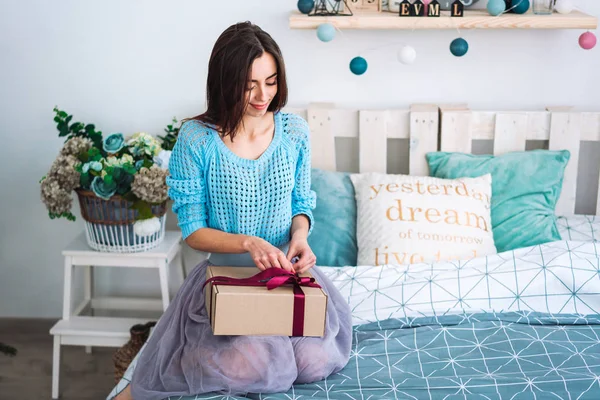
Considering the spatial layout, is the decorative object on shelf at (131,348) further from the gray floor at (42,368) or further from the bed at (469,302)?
the bed at (469,302)

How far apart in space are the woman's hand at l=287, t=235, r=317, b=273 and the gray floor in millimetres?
1181

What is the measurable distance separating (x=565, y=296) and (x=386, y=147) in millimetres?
859

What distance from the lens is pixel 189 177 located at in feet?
6.09

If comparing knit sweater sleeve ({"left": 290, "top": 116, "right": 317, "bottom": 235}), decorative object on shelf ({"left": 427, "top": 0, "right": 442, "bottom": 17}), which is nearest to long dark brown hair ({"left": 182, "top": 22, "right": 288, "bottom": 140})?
knit sweater sleeve ({"left": 290, "top": 116, "right": 317, "bottom": 235})

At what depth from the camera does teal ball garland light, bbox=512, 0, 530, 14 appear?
2420 mm

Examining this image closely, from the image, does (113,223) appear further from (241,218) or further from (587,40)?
(587,40)

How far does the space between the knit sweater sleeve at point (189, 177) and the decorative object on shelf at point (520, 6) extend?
1195 millimetres

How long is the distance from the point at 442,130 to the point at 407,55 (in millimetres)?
295

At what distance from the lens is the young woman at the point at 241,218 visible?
1693 millimetres

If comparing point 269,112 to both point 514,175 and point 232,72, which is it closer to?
point 232,72

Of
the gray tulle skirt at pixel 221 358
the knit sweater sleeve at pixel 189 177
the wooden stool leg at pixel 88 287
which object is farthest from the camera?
the wooden stool leg at pixel 88 287

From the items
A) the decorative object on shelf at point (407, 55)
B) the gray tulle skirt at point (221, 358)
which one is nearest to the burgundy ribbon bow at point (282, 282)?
the gray tulle skirt at point (221, 358)

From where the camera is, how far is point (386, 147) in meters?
2.63

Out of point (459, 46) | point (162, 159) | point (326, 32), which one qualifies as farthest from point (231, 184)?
point (459, 46)
